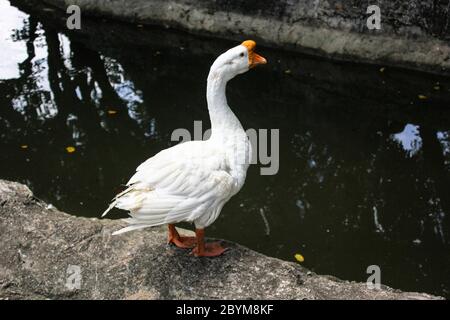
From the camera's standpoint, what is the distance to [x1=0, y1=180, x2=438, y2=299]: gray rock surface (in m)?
2.81

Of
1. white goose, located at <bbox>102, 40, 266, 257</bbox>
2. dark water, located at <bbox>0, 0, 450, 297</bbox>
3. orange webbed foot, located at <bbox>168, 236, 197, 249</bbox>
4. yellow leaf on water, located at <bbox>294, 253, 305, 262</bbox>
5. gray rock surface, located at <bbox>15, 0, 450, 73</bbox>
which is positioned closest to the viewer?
white goose, located at <bbox>102, 40, 266, 257</bbox>

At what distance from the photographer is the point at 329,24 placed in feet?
26.2

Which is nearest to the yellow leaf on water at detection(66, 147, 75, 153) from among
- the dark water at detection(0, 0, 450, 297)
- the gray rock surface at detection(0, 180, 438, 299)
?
the dark water at detection(0, 0, 450, 297)

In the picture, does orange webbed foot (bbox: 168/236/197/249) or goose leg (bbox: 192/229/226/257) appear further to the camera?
orange webbed foot (bbox: 168/236/197/249)

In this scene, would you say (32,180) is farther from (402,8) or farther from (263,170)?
(402,8)

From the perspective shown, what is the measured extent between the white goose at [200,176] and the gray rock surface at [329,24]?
542cm

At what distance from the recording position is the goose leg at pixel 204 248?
9.31 ft

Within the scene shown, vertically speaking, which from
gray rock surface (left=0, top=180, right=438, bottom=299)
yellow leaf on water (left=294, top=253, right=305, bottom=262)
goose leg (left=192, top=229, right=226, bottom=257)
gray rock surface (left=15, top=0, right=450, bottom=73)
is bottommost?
yellow leaf on water (left=294, top=253, right=305, bottom=262)

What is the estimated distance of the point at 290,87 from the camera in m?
7.30

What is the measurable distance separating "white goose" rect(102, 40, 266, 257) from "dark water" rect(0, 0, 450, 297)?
74.0 inches

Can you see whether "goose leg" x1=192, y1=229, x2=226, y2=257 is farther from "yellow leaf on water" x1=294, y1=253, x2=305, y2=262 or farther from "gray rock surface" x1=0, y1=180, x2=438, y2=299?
"yellow leaf on water" x1=294, y1=253, x2=305, y2=262

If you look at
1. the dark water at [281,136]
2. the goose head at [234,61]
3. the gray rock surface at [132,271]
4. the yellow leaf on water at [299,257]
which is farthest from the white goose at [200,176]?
the dark water at [281,136]

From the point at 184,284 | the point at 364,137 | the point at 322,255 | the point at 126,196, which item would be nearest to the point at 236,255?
the point at 184,284

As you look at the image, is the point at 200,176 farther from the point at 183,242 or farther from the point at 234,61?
the point at 234,61
